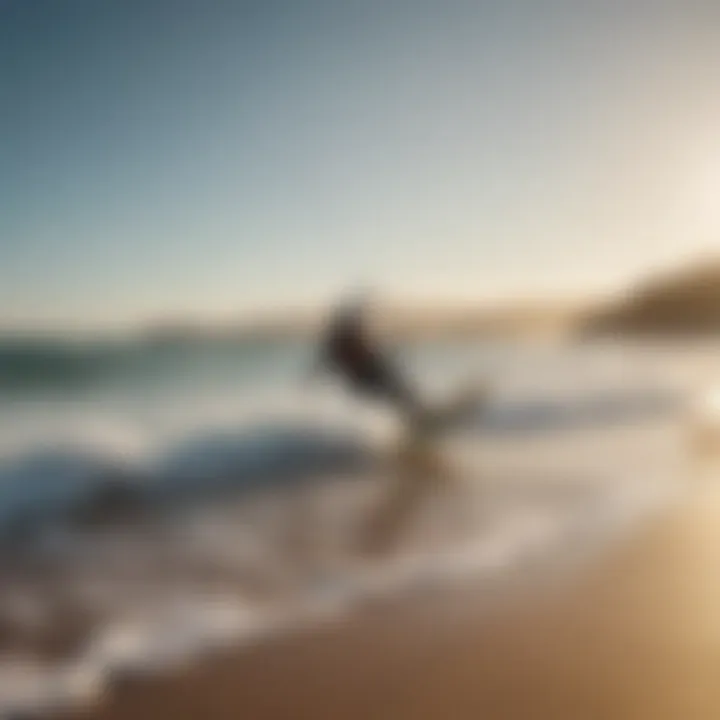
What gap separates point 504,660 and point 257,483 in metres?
0.34

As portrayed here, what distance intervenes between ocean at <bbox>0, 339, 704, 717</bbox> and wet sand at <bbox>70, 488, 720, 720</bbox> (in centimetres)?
3

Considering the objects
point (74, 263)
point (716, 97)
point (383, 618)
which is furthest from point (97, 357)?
point (716, 97)

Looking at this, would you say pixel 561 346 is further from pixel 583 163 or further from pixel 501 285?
pixel 583 163

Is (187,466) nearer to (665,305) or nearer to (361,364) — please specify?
(361,364)

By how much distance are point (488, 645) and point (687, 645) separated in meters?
0.23

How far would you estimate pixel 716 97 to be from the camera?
128cm

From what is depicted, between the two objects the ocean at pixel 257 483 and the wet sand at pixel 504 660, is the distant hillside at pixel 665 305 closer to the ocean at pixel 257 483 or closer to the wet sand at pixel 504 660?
the ocean at pixel 257 483

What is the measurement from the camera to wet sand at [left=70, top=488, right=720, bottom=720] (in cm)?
106

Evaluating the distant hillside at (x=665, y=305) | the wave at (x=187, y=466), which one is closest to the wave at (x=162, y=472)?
the wave at (x=187, y=466)

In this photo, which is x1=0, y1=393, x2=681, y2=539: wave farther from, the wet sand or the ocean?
the wet sand

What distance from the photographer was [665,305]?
122cm

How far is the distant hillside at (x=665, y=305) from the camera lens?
1229 millimetres

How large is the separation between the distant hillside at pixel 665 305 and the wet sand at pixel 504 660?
0.25 m

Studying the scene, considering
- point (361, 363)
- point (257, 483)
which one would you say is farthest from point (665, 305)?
point (257, 483)
